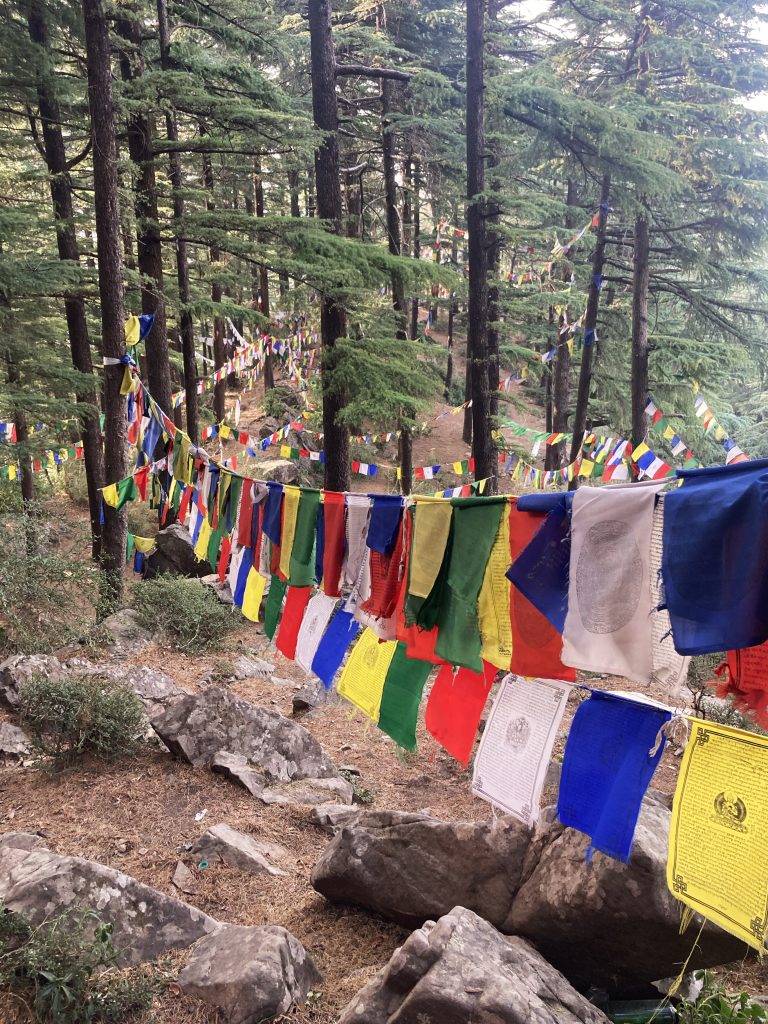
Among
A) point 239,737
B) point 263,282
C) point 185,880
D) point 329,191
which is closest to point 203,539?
point 239,737

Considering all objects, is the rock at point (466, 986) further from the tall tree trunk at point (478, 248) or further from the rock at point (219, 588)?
the tall tree trunk at point (478, 248)

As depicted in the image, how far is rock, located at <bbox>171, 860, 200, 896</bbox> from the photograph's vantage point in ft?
17.1

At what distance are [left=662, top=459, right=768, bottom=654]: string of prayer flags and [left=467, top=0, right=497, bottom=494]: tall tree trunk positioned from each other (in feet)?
33.4

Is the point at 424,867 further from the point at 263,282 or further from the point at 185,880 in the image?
the point at 263,282

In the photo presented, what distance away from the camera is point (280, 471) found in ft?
70.7

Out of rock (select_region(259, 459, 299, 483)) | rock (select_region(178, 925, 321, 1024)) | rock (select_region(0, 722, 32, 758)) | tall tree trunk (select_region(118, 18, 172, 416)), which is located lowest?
rock (select_region(0, 722, 32, 758))

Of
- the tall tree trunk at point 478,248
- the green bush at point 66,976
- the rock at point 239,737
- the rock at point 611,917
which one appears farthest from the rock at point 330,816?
the tall tree trunk at point 478,248

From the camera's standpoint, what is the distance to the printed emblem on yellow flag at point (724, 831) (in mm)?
2480

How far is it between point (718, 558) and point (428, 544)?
174cm

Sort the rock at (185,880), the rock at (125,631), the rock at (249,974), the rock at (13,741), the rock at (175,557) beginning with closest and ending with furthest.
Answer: the rock at (249,974), the rock at (185,880), the rock at (13,741), the rock at (125,631), the rock at (175,557)

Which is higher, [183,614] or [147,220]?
[147,220]

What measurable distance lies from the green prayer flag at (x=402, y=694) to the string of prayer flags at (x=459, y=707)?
0.24 meters

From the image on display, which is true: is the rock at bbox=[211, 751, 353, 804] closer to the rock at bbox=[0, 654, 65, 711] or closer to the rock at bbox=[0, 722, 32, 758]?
the rock at bbox=[0, 722, 32, 758]

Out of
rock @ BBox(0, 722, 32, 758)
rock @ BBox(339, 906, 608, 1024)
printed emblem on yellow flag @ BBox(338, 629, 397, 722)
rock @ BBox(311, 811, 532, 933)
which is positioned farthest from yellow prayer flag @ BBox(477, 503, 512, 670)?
rock @ BBox(0, 722, 32, 758)
